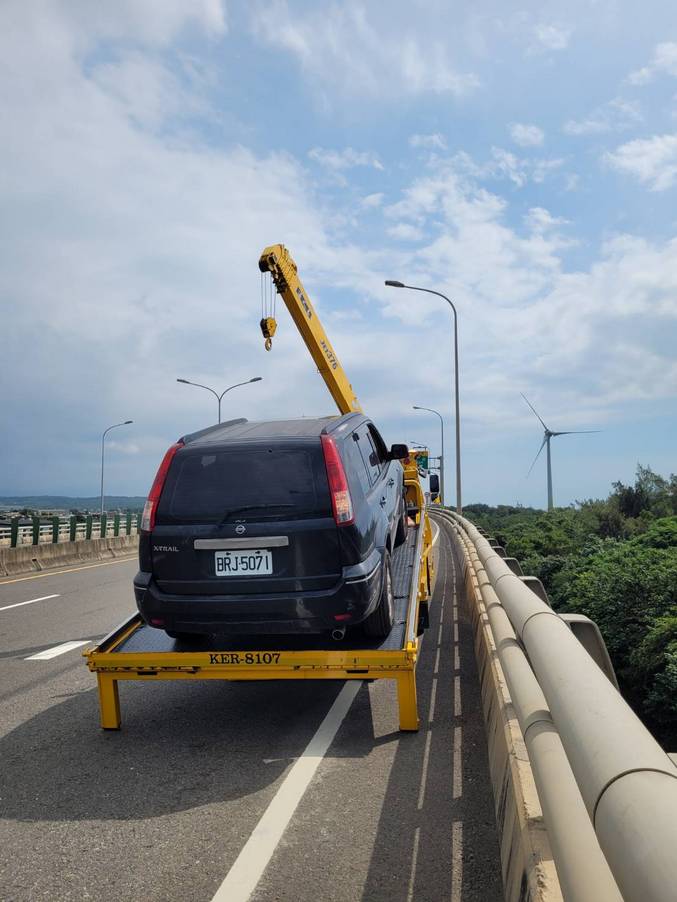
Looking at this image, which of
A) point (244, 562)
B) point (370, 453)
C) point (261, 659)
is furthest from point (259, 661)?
point (370, 453)

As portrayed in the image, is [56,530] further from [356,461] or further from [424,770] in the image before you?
[424,770]

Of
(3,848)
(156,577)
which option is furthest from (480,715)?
(3,848)

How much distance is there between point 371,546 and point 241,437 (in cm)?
127

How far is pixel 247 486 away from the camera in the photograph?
217 inches

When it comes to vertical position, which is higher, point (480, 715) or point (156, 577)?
point (156, 577)

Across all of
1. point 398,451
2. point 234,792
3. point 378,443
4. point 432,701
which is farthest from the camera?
point 378,443

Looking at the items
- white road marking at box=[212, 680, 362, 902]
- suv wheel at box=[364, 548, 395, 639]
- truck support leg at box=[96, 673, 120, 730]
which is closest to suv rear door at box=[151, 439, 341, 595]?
suv wheel at box=[364, 548, 395, 639]

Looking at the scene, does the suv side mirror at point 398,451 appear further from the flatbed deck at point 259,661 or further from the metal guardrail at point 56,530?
the metal guardrail at point 56,530

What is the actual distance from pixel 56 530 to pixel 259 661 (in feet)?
77.0

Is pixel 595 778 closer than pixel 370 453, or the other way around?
pixel 595 778

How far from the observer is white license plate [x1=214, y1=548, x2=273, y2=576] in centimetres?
534

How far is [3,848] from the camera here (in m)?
3.80

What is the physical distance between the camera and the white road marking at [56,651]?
8.27 metres

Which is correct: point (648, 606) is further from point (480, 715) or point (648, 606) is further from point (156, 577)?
point (156, 577)
